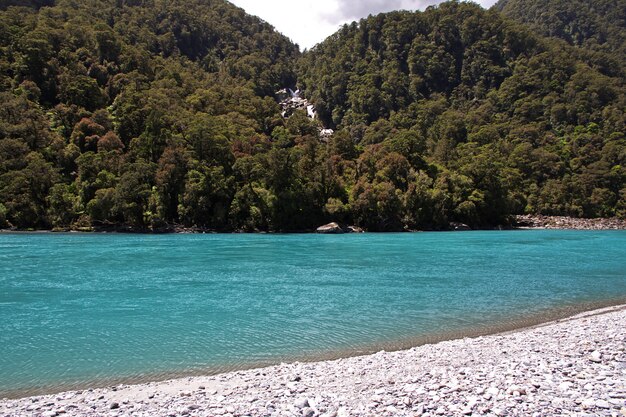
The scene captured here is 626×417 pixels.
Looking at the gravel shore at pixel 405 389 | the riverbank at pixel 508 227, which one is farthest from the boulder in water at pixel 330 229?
the gravel shore at pixel 405 389

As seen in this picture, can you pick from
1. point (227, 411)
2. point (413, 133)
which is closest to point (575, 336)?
point (227, 411)

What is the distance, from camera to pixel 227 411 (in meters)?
9.23

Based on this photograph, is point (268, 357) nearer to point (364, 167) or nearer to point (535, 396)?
point (535, 396)

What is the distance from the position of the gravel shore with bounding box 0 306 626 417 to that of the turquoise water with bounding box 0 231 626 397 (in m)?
2.18

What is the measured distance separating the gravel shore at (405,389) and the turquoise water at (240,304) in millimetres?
2178

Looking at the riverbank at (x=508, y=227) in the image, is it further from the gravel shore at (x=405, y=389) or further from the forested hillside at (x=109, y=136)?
the gravel shore at (x=405, y=389)

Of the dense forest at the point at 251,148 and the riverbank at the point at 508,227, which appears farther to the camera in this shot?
the dense forest at the point at 251,148

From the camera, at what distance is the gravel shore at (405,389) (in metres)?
8.89

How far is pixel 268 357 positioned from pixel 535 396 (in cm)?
848

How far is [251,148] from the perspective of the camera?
102 metres

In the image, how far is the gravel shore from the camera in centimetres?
889

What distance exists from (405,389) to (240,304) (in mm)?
14823

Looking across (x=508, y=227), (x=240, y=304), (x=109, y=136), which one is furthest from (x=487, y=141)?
(x=240, y=304)

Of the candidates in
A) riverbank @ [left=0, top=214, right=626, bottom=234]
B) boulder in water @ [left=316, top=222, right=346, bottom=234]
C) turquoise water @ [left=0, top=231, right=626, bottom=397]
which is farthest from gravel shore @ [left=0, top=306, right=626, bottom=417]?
riverbank @ [left=0, top=214, right=626, bottom=234]
